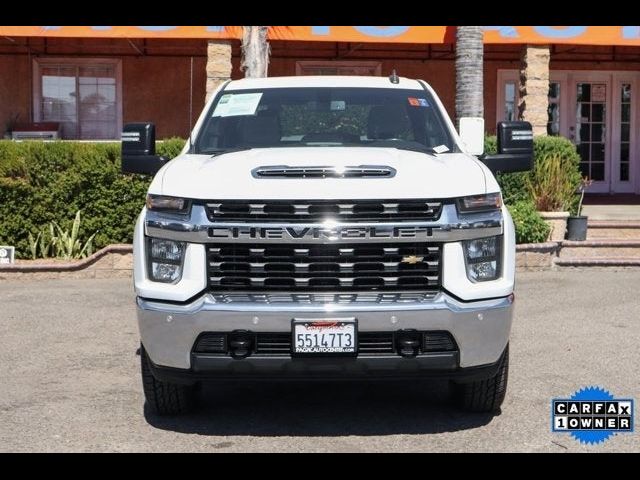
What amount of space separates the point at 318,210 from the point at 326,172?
270mm

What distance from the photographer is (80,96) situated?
64.1ft

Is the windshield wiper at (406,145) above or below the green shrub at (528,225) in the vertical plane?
above

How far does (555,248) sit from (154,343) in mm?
8292

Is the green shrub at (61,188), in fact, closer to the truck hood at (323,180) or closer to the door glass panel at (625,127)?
the truck hood at (323,180)

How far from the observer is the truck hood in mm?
5234

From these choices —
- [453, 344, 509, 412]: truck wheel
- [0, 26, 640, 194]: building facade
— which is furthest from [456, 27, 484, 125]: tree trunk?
[453, 344, 509, 412]: truck wheel

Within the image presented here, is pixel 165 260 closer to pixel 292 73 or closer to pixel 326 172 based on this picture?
pixel 326 172

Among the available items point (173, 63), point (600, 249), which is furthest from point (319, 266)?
point (173, 63)

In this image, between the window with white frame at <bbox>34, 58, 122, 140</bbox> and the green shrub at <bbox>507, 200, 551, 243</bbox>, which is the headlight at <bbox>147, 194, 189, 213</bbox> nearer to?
the green shrub at <bbox>507, 200, 551, 243</bbox>

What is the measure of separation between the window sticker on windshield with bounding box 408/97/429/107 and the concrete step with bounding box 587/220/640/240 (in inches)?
325

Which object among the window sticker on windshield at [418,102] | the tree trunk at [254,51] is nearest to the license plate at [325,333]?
the window sticker on windshield at [418,102]

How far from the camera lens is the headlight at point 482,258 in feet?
17.4

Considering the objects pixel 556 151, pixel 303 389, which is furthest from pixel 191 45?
pixel 303 389
